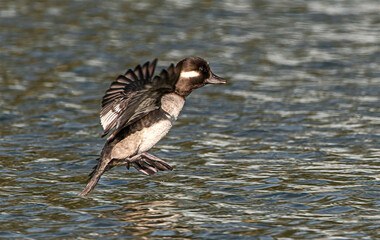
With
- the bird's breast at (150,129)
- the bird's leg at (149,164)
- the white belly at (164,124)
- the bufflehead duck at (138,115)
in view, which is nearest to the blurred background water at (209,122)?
the bird's leg at (149,164)

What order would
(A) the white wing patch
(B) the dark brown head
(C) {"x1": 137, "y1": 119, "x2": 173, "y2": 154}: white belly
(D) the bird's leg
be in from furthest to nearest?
(D) the bird's leg, (B) the dark brown head, (A) the white wing patch, (C) {"x1": 137, "y1": 119, "x2": 173, "y2": 154}: white belly

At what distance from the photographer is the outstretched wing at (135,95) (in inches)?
324

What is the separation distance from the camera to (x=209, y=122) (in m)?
13.8

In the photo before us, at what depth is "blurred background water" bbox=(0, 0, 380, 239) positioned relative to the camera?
29.2ft

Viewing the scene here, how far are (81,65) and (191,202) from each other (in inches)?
335

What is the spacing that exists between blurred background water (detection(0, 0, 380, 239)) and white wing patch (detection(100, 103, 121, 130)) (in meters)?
0.92

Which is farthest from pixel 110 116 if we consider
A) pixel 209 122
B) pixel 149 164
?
pixel 209 122

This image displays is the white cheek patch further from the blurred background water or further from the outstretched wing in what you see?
the blurred background water

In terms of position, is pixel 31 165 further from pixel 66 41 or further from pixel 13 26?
pixel 13 26

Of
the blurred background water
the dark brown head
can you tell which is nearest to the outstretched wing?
the dark brown head

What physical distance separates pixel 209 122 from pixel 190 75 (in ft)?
13.2

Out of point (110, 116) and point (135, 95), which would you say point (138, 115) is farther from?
point (110, 116)

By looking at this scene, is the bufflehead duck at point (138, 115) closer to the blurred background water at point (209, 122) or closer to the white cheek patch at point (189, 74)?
the white cheek patch at point (189, 74)

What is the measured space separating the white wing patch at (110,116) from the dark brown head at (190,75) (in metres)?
0.72
